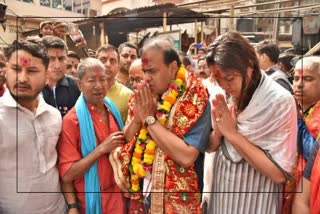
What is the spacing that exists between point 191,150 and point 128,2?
196 inches

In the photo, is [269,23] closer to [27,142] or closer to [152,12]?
[152,12]

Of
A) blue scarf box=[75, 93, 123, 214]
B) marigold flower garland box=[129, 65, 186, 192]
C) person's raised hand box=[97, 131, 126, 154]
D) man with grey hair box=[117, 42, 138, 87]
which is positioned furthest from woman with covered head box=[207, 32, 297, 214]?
man with grey hair box=[117, 42, 138, 87]

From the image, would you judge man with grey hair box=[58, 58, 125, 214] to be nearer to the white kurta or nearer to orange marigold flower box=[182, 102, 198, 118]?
the white kurta

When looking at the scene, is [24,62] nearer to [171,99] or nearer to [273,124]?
[171,99]

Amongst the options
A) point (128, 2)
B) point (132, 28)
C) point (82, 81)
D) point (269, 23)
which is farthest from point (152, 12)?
point (82, 81)

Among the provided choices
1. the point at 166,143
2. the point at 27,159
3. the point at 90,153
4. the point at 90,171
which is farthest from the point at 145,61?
the point at 27,159

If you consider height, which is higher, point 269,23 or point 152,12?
point 152,12

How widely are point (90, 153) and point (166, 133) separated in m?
0.48

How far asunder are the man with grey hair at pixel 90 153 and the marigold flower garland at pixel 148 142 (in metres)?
0.12

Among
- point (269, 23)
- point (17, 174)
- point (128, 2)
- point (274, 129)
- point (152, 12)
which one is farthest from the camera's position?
point (128, 2)

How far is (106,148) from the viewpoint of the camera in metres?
1.73

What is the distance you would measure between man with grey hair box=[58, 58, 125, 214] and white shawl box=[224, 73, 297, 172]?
2.43 feet

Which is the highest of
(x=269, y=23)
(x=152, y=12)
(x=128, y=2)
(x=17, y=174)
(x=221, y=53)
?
(x=128, y=2)

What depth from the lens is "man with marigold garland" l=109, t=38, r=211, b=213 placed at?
1.61 meters
